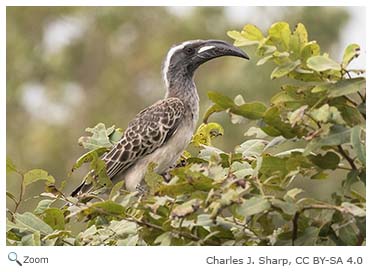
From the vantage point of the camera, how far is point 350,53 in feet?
5.06

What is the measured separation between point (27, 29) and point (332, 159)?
682 centimetres

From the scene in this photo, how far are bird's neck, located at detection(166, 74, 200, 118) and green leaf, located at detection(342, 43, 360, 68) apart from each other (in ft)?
5.42

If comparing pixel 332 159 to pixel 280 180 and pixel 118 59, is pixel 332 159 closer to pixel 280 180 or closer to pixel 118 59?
pixel 280 180

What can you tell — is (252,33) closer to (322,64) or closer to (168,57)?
(322,64)

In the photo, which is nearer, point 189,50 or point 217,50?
point 217,50

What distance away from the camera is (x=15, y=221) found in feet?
5.85

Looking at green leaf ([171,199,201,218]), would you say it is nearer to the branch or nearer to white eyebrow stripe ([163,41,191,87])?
the branch

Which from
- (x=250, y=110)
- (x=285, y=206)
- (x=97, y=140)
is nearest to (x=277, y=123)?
(x=250, y=110)

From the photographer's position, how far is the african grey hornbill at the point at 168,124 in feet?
9.42

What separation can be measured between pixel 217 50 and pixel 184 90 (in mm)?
376

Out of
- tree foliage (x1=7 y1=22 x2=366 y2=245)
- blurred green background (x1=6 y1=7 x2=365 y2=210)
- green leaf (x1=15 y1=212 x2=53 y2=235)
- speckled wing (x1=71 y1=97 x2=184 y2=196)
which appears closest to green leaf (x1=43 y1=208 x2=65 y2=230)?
green leaf (x1=15 y1=212 x2=53 y2=235)

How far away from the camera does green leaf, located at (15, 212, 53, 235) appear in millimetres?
1741

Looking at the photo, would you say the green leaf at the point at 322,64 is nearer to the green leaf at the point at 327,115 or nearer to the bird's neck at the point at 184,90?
the green leaf at the point at 327,115
